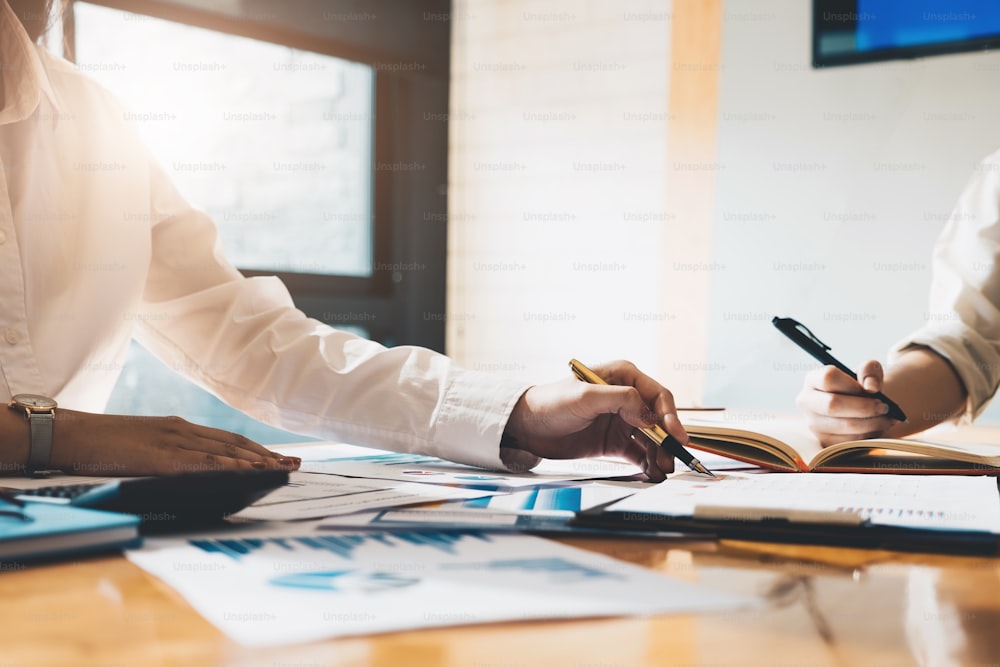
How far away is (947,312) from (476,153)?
178 cm

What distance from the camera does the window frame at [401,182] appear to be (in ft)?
8.75

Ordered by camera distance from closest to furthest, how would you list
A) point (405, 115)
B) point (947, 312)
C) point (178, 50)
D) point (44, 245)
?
point (44, 245), point (947, 312), point (178, 50), point (405, 115)

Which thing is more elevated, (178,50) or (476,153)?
(178,50)

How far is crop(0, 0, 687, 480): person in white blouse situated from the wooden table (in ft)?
1.04

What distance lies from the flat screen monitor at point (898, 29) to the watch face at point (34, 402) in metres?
2.05

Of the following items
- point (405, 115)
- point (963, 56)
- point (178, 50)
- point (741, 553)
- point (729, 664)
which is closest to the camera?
point (729, 664)

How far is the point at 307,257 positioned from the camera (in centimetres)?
261

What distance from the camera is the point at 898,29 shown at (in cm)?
217

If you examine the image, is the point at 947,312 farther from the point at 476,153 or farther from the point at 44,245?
the point at 476,153

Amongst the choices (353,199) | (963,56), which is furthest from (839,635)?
(353,199)

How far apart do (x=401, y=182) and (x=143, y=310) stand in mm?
1748

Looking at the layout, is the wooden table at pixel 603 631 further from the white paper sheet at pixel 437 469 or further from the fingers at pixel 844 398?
the fingers at pixel 844 398

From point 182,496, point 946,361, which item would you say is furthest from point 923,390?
point 182,496

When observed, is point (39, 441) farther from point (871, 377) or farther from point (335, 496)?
point (871, 377)
